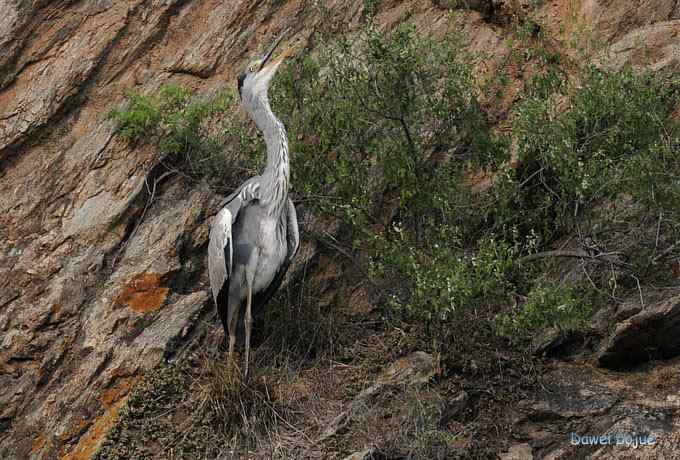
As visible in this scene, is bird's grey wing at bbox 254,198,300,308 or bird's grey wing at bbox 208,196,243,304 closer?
bird's grey wing at bbox 208,196,243,304

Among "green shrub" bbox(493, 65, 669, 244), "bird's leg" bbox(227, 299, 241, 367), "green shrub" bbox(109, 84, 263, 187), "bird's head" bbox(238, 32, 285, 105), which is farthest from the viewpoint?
"green shrub" bbox(109, 84, 263, 187)

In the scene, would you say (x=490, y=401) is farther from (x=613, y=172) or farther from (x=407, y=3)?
(x=407, y=3)

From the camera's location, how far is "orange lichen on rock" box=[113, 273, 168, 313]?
271 inches

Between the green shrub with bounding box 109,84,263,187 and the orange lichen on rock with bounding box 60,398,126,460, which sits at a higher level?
the green shrub with bounding box 109,84,263,187

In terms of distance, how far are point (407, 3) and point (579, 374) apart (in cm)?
400

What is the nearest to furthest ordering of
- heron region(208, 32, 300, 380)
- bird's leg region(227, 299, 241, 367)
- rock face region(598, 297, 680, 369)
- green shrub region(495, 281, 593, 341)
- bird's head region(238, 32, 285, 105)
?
1. green shrub region(495, 281, 593, 341)
2. rock face region(598, 297, 680, 369)
3. heron region(208, 32, 300, 380)
4. bird's leg region(227, 299, 241, 367)
5. bird's head region(238, 32, 285, 105)

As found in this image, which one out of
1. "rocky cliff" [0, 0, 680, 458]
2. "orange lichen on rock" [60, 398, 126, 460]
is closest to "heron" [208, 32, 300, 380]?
"rocky cliff" [0, 0, 680, 458]

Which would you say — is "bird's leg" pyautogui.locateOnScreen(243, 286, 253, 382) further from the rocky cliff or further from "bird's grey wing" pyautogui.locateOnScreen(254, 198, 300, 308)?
the rocky cliff

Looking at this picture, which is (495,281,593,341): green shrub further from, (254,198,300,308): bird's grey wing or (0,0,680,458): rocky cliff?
(254,198,300,308): bird's grey wing

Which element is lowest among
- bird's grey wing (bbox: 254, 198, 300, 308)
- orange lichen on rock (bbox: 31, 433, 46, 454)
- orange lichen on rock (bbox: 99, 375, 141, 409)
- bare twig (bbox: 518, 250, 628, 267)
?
bare twig (bbox: 518, 250, 628, 267)

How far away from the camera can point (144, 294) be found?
691 centimetres

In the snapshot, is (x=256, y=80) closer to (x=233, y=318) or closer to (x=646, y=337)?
(x=233, y=318)

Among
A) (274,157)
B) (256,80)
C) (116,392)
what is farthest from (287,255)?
(116,392)

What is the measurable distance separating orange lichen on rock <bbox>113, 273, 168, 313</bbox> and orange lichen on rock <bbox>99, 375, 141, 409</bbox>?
1.80 ft
